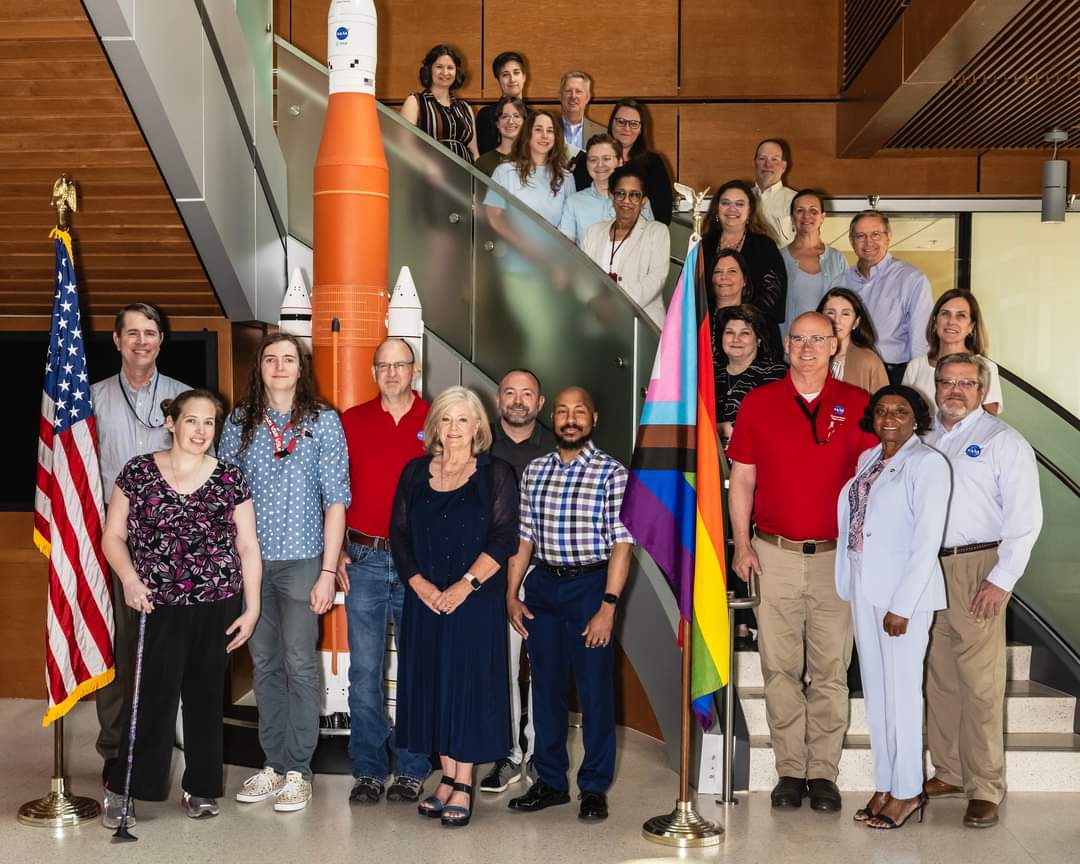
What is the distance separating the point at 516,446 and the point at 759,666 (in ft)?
5.18

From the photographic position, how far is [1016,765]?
5254 millimetres

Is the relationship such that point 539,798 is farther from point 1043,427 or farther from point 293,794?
point 1043,427

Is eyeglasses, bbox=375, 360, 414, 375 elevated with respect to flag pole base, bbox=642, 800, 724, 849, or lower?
elevated

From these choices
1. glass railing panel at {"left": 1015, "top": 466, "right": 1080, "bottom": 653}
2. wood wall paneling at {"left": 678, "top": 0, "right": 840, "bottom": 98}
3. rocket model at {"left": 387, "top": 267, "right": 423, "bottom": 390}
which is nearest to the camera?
rocket model at {"left": 387, "top": 267, "right": 423, "bottom": 390}

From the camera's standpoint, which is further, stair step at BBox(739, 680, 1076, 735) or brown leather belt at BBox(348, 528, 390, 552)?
stair step at BBox(739, 680, 1076, 735)

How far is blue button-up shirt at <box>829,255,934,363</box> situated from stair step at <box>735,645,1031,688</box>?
4.84ft

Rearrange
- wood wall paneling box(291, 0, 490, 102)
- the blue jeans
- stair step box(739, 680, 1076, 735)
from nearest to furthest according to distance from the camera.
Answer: the blue jeans < stair step box(739, 680, 1076, 735) < wood wall paneling box(291, 0, 490, 102)

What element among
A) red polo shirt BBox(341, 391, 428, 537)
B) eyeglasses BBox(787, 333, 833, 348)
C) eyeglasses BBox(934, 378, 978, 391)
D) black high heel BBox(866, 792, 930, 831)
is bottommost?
black high heel BBox(866, 792, 930, 831)

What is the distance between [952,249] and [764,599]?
498 cm

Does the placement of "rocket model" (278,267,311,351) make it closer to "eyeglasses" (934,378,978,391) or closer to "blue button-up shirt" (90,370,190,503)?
"blue button-up shirt" (90,370,190,503)

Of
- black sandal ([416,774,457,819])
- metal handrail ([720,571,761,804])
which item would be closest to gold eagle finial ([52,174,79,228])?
black sandal ([416,774,457,819])

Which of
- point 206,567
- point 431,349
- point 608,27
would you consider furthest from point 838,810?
point 608,27

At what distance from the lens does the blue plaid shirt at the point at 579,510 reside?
15.6 ft

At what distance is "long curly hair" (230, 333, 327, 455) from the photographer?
4.83 meters
